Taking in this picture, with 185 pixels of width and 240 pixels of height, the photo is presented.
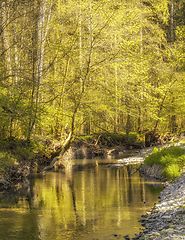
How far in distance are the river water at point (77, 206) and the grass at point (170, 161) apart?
695mm

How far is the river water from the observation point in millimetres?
6750

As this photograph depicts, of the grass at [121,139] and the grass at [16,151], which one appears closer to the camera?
the grass at [16,151]

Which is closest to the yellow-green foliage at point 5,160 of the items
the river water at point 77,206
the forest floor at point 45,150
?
the forest floor at point 45,150

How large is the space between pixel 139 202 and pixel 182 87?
1686 cm

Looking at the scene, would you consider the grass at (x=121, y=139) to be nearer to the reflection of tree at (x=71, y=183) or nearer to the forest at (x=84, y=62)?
the forest at (x=84, y=62)

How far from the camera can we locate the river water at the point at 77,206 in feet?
22.1

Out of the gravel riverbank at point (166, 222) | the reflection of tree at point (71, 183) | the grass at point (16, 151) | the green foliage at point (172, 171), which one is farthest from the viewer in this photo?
the grass at point (16, 151)

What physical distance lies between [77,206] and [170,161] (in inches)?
210

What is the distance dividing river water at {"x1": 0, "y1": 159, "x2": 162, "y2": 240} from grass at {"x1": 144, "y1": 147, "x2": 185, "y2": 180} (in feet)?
2.28

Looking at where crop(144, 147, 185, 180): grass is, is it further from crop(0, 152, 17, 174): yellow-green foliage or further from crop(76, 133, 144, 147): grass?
crop(76, 133, 144, 147): grass

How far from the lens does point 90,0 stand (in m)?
14.2

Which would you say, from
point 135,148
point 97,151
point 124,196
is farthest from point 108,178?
point 135,148

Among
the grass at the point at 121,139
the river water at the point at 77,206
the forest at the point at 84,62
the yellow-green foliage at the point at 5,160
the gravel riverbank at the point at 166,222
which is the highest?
the forest at the point at 84,62

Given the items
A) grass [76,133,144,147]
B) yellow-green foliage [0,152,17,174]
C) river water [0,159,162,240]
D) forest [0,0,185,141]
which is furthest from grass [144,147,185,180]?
grass [76,133,144,147]
